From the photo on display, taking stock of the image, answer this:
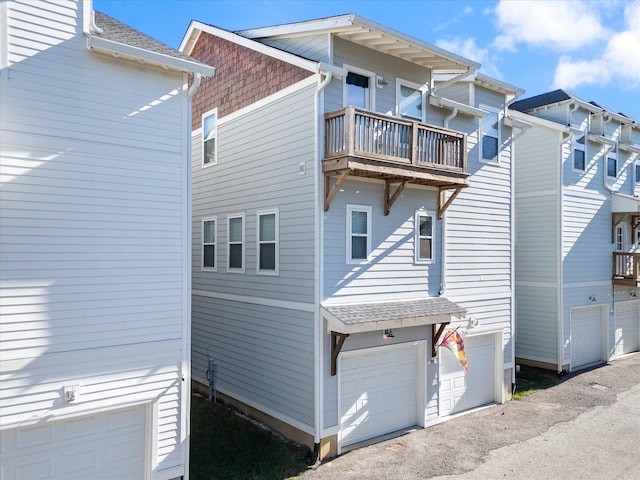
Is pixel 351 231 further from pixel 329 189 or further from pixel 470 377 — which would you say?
pixel 470 377

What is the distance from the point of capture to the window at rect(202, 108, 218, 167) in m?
13.2

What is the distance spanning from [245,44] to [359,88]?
3385 mm

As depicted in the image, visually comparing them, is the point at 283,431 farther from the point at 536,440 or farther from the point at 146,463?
the point at 536,440

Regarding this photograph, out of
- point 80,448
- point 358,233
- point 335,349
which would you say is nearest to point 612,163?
point 358,233

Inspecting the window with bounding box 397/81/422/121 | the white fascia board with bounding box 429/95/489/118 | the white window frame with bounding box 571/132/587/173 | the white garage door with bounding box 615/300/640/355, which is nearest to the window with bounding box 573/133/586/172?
the white window frame with bounding box 571/132/587/173

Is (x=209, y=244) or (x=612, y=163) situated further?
(x=612, y=163)

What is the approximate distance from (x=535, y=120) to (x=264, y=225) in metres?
11.1

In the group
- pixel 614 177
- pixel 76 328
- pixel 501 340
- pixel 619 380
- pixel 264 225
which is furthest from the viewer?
pixel 614 177

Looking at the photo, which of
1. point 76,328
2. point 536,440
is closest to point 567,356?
point 536,440

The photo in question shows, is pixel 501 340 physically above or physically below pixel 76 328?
below

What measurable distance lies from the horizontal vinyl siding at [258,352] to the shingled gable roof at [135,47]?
5332mm

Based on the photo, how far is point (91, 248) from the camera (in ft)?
23.3

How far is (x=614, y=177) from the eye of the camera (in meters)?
18.7

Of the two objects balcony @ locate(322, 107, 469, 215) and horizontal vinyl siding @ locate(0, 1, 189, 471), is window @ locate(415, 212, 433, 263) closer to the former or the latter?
balcony @ locate(322, 107, 469, 215)
